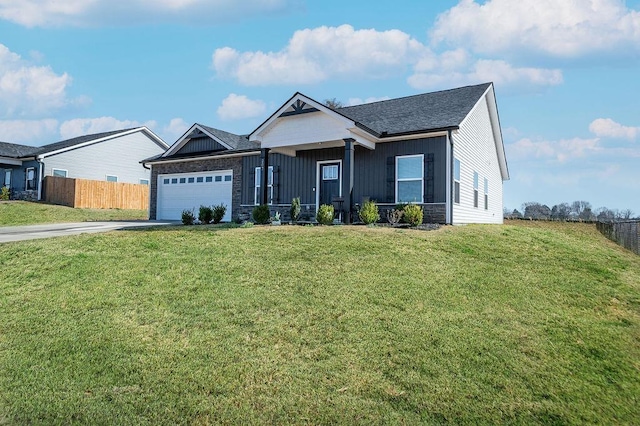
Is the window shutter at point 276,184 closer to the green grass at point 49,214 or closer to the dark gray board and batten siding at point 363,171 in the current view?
the dark gray board and batten siding at point 363,171

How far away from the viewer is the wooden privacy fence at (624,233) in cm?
1581

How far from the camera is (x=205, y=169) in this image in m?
20.5

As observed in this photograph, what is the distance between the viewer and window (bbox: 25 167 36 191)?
96.6 ft

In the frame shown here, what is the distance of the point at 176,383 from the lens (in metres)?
4.35

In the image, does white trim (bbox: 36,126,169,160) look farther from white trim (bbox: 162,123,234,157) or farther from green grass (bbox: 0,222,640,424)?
green grass (bbox: 0,222,640,424)

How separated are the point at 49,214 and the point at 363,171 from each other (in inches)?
733

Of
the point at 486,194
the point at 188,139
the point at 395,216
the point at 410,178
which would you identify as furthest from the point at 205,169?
the point at 486,194

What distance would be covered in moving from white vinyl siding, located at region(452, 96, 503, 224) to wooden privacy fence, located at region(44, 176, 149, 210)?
22680 millimetres

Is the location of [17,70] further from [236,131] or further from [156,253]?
[156,253]

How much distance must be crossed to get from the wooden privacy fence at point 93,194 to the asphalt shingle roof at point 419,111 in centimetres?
1766

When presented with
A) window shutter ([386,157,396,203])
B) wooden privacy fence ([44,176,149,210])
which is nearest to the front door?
window shutter ([386,157,396,203])

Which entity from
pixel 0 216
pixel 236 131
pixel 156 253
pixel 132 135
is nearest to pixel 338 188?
pixel 156 253

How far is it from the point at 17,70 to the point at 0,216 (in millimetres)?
8839

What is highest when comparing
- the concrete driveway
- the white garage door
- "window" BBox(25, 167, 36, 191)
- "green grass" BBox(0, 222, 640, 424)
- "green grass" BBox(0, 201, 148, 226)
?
"window" BBox(25, 167, 36, 191)
